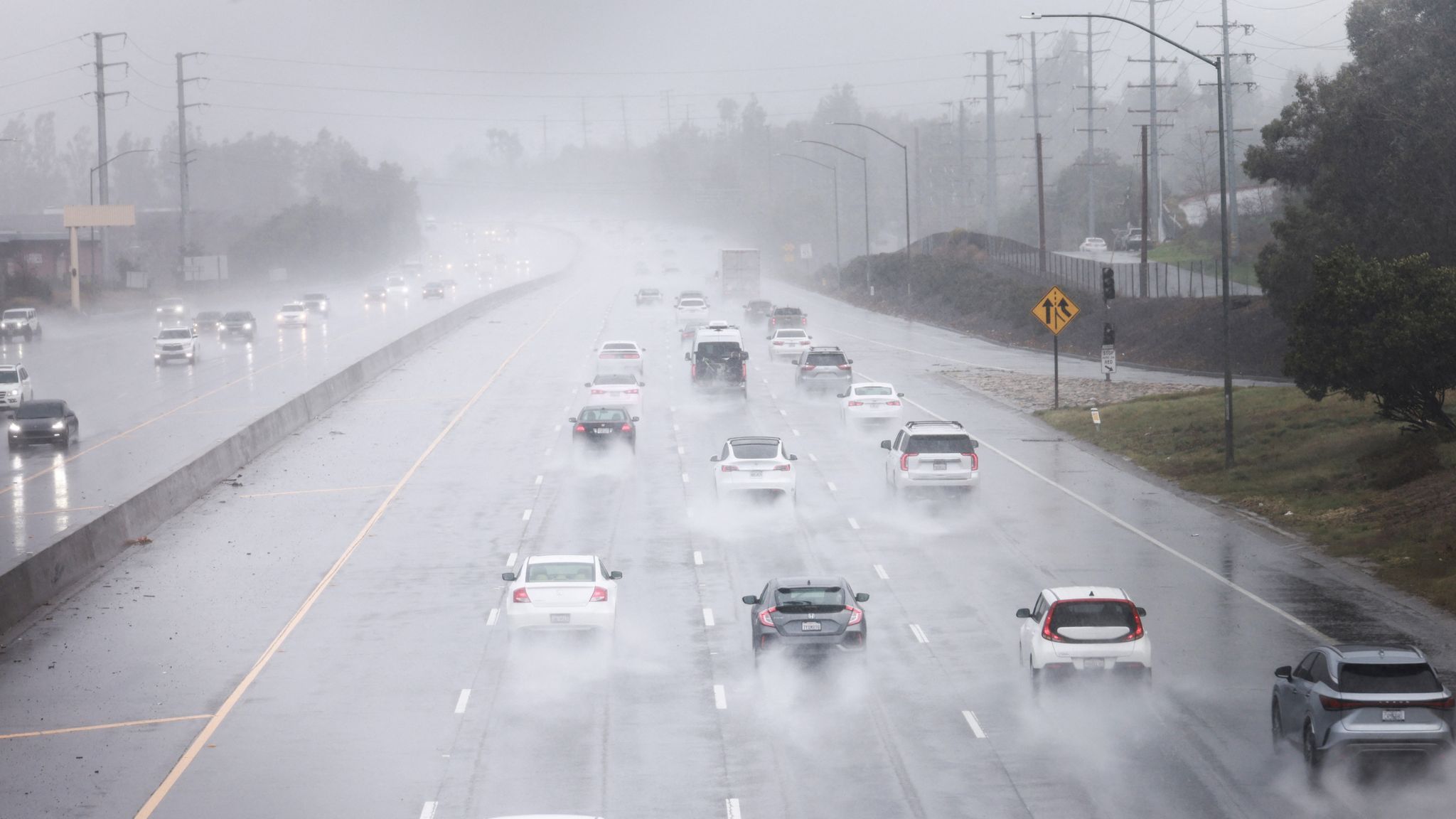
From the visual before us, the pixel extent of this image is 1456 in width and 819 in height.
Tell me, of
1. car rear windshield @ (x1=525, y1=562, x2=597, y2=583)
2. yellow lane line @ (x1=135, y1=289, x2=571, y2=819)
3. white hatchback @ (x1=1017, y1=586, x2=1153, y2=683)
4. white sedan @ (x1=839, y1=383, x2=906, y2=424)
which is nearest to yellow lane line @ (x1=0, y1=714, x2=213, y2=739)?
yellow lane line @ (x1=135, y1=289, x2=571, y2=819)

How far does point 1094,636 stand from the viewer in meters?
20.0

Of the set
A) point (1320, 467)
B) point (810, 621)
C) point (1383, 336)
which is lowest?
point (810, 621)

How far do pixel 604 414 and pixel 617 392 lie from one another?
660 centimetres

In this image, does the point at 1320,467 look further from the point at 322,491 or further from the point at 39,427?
the point at 39,427

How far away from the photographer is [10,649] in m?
24.7

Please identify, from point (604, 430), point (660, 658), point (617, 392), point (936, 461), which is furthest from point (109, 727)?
point (617, 392)

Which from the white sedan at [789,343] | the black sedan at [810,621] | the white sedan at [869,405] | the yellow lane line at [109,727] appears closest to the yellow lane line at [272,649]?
the yellow lane line at [109,727]

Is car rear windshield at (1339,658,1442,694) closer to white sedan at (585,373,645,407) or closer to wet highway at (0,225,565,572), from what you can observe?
wet highway at (0,225,565,572)

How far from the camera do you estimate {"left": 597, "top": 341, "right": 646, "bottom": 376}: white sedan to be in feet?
208

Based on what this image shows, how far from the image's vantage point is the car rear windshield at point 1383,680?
52.9 ft

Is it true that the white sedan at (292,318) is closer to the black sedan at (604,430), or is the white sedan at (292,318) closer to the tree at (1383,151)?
the black sedan at (604,430)

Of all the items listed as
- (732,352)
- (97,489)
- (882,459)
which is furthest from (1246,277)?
(97,489)

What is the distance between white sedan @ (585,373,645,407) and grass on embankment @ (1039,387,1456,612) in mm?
13786

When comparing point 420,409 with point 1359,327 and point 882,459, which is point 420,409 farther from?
point 1359,327
